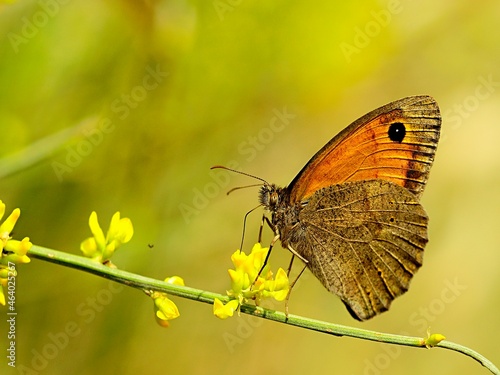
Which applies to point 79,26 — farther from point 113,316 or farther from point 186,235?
point 113,316

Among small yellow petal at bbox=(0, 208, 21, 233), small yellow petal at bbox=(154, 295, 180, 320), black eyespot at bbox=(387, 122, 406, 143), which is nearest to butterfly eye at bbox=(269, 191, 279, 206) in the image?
black eyespot at bbox=(387, 122, 406, 143)

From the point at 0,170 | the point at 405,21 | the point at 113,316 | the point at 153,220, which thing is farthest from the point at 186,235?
the point at 405,21

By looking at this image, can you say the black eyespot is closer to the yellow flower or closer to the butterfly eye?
the butterfly eye

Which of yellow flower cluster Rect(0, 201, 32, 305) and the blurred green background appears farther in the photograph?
the blurred green background

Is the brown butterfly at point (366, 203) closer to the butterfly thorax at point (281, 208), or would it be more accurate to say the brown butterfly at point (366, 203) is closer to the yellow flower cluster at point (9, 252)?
the butterfly thorax at point (281, 208)

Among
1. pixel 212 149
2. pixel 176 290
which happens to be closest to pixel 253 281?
pixel 176 290

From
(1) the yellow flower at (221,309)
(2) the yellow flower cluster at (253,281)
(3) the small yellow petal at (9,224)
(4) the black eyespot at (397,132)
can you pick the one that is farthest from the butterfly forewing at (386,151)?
(3) the small yellow petal at (9,224)
